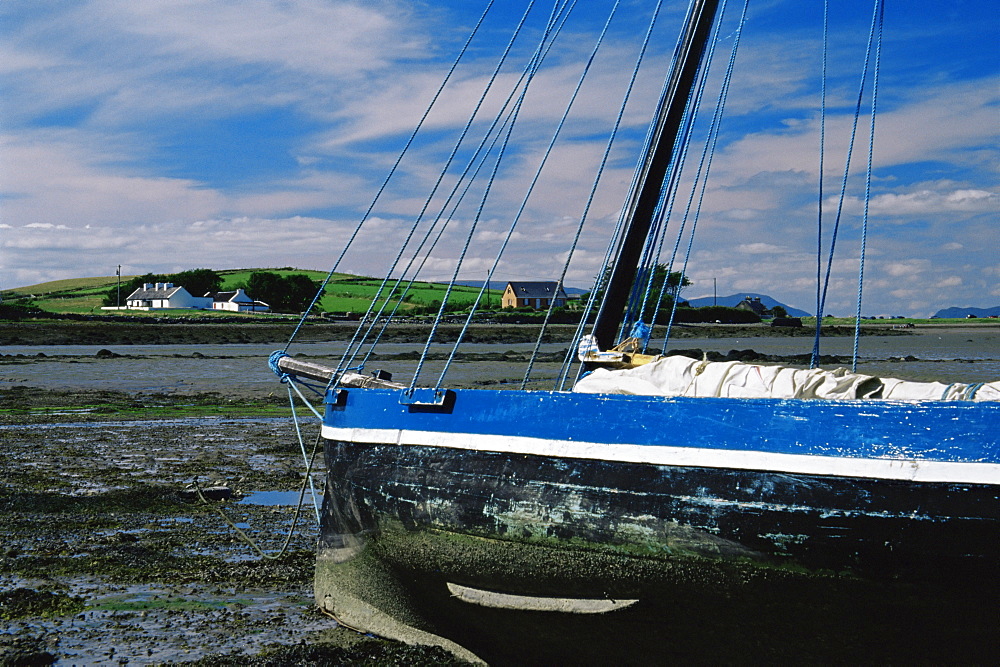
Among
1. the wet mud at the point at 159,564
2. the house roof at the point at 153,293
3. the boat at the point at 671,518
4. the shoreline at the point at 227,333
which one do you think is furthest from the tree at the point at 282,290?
the boat at the point at 671,518

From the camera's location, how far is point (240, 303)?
121750mm

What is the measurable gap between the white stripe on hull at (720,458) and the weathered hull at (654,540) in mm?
14

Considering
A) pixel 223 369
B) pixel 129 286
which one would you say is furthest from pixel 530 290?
pixel 223 369

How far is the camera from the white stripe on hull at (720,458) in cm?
470

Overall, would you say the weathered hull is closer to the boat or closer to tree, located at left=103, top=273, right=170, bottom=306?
the boat

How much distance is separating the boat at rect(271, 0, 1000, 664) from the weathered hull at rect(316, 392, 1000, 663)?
0.04 feet

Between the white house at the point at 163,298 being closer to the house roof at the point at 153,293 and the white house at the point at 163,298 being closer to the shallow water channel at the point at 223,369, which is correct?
the house roof at the point at 153,293

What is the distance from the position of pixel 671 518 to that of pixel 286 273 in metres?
148

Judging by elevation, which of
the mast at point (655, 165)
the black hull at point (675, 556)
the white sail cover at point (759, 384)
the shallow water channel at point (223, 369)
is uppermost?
the mast at point (655, 165)

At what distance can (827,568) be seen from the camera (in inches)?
197

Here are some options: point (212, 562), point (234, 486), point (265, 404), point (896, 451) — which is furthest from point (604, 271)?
point (265, 404)

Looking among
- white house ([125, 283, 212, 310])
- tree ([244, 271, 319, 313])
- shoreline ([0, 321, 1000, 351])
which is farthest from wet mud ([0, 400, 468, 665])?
white house ([125, 283, 212, 310])

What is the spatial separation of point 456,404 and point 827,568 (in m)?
2.61

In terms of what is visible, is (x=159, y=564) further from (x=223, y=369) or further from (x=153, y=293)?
(x=153, y=293)
